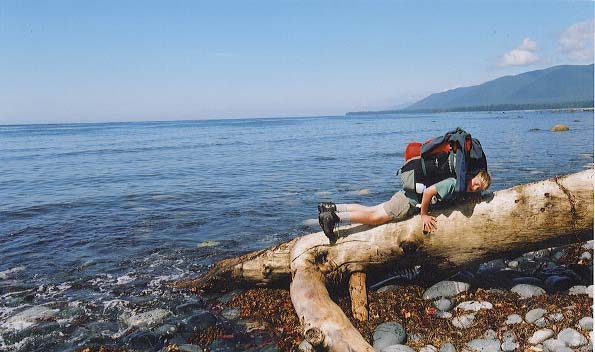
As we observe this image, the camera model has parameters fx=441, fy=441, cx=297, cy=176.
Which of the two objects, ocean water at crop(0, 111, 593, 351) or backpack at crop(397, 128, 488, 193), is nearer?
backpack at crop(397, 128, 488, 193)

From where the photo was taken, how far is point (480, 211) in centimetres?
652

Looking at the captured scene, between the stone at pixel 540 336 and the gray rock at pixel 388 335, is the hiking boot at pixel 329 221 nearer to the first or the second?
the gray rock at pixel 388 335

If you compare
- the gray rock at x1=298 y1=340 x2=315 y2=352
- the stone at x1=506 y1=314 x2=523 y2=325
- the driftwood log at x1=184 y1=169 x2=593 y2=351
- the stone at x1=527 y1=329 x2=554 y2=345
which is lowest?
the gray rock at x1=298 y1=340 x2=315 y2=352

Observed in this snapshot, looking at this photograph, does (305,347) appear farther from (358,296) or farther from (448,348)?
(448,348)

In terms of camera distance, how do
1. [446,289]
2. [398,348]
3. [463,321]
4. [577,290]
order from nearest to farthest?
1. [398,348]
2. [463,321]
3. [577,290]
4. [446,289]

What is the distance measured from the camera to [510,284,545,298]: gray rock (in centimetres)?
688

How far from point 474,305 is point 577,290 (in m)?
1.61

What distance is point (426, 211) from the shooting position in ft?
21.6

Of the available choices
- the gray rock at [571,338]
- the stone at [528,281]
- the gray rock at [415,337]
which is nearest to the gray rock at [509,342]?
the gray rock at [571,338]

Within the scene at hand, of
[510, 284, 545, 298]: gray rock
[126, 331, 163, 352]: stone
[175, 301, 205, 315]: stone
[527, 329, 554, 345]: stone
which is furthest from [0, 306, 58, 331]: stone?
[510, 284, 545, 298]: gray rock

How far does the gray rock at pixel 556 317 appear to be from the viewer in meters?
5.84

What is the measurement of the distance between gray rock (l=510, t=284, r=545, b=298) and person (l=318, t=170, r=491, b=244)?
1.77 metres

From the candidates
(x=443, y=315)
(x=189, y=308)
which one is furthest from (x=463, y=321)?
(x=189, y=308)

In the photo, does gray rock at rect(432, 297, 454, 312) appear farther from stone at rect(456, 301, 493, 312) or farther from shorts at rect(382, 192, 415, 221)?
shorts at rect(382, 192, 415, 221)
